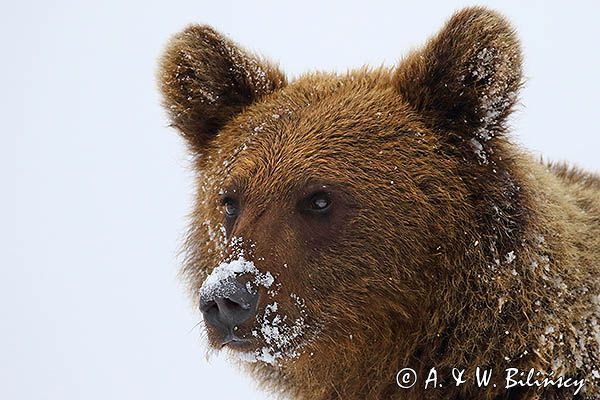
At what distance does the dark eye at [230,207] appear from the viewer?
511cm

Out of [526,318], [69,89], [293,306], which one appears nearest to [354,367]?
[293,306]

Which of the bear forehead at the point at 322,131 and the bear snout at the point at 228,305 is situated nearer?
the bear snout at the point at 228,305

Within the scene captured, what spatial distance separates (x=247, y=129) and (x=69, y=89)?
18368 cm

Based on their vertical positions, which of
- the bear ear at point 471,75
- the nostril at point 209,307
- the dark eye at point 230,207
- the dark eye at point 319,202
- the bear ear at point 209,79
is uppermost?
the bear ear at point 471,75

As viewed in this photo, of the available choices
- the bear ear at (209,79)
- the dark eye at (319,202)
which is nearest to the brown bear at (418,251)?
the dark eye at (319,202)

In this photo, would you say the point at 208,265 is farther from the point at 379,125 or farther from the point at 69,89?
the point at 69,89

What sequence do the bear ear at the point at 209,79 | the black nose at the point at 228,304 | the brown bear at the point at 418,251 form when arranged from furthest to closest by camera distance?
1. the bear ear at the point at 209,79
2. the brown bear at the point at 418,251
3. the black nose at the point at 228,304

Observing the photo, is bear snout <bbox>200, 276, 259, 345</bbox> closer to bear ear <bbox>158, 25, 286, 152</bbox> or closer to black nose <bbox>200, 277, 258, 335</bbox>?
black nose <bbox>200, 277, 258, 335</bbox>

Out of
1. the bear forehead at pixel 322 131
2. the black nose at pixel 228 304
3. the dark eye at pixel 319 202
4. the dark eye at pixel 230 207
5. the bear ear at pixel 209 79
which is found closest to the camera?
the black nose at pixel 228 304

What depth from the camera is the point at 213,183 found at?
17.7ft

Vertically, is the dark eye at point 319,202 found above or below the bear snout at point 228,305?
above

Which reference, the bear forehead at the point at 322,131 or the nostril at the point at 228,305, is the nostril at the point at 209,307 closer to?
the nostril at the point at 228,305

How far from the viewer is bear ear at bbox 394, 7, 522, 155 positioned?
4.80 meters

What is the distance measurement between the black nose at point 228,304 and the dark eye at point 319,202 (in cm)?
59
